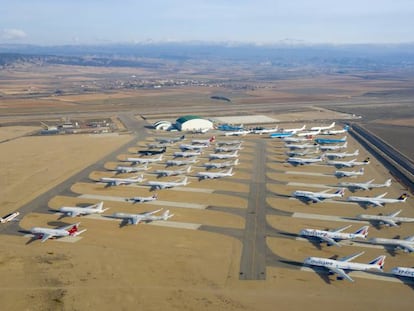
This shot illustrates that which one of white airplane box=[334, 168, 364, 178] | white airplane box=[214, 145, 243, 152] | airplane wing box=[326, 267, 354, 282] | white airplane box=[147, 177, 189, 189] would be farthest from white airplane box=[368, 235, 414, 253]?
white airplane box=[214, 145, 243, 152]

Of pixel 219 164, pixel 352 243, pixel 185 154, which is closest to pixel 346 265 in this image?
pixel 352 243

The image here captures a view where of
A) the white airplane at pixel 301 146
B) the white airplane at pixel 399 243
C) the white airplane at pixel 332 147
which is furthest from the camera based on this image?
the white airplane at pixel 332 147

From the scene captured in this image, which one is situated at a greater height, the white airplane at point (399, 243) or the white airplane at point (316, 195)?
the white airplane at point (316, 195)

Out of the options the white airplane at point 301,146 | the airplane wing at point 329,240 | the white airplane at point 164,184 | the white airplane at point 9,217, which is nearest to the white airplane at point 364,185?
the airplane wing at point 329,240

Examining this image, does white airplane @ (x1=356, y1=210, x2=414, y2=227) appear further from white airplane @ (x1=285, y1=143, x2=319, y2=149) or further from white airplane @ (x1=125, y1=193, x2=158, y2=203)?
white airplane @ (x1=285, y1=143, x2=319, y2=149)

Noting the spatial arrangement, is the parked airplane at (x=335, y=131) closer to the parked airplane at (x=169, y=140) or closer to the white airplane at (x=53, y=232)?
the parked airplane at (x=169, y=140)

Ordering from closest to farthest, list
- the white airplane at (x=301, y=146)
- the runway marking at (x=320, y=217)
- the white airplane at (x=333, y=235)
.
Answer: the white airplane at (x=333, y=235) < the runway marking at (x=320, y=217) < the white airplane at (x=301, y=146)

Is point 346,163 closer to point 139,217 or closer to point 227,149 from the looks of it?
point 227,149
